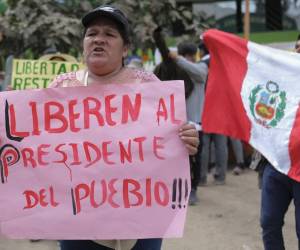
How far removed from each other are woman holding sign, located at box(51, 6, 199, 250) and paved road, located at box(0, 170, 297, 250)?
2.16 meters

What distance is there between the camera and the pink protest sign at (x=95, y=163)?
2273 mm

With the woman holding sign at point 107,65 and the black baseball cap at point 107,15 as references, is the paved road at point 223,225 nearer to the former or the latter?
the woman holding sign at point 107,65

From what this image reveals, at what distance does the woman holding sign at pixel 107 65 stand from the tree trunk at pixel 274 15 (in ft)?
41.6

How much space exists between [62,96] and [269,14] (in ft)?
42.6

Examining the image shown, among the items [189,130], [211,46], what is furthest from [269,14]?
[189,130]

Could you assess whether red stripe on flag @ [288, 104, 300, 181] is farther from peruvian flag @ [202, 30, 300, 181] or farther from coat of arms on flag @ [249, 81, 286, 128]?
coat of arms on flag @ [249, 81, 286, 128]

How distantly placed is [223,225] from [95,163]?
3013 mm

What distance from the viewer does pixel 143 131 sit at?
2.31 m

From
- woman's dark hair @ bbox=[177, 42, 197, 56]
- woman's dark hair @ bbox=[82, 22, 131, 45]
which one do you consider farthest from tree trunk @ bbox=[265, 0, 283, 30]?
woman's dark hair @ bbox=[82, 22, 131, 45]

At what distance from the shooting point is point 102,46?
7.34ft

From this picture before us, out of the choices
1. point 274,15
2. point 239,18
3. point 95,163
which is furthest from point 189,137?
point 239,18

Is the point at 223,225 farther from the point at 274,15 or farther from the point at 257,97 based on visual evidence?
the point at 274,15

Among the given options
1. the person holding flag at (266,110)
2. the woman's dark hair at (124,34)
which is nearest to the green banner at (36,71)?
the person holding flag at (266,110)

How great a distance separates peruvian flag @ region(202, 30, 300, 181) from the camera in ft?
10.7
